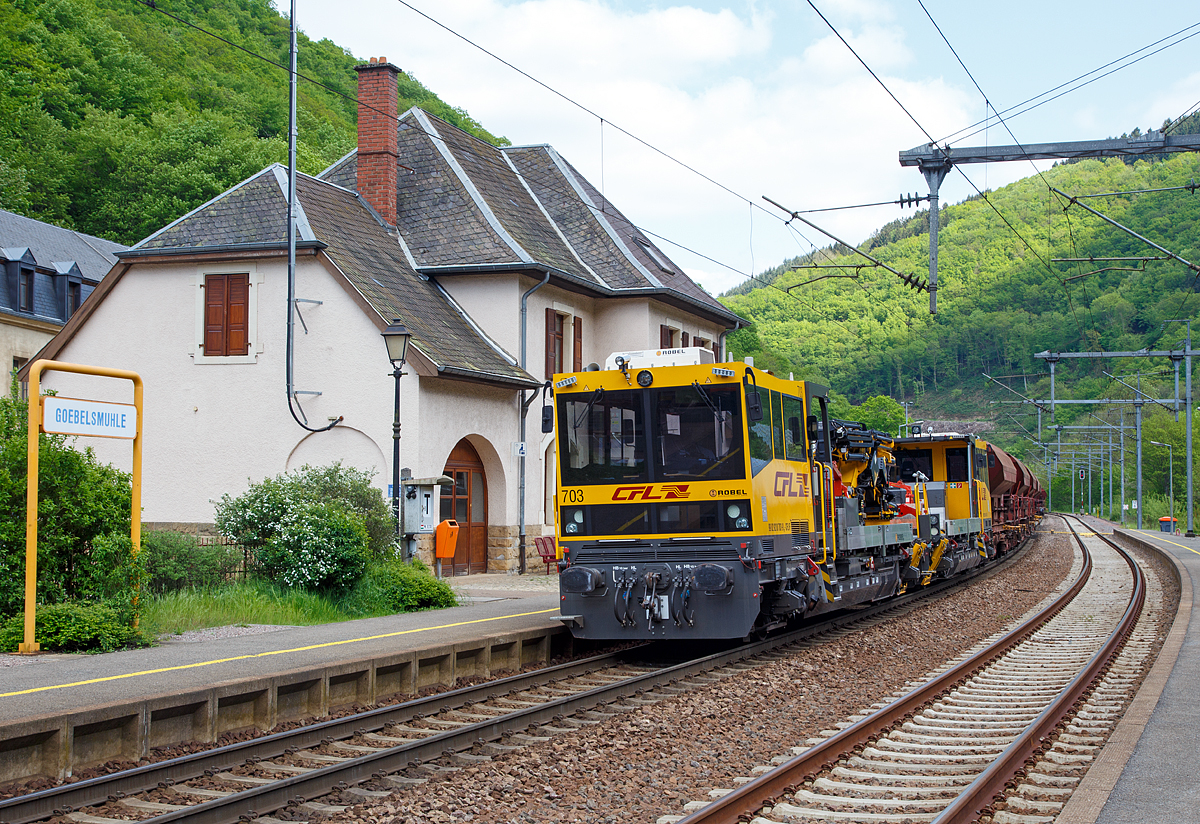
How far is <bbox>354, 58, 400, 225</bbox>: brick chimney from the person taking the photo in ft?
84.3

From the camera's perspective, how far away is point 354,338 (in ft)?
72.3

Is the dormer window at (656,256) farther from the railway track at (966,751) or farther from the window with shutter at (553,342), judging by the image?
the railway track at (966,751)

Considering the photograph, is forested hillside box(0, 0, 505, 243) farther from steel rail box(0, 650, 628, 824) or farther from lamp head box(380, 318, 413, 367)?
steel rail box(0, 650, 628, 824)

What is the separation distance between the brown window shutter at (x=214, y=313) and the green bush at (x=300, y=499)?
228 inches

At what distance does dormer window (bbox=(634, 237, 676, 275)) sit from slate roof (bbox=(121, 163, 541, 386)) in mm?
8785

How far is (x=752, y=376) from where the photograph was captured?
12.8 m

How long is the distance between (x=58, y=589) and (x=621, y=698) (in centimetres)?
602

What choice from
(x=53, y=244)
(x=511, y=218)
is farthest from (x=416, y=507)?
(x=53, y=244)

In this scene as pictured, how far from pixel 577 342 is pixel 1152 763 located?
21.9 m

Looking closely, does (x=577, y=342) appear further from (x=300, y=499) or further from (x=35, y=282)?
(x=35, y=282)

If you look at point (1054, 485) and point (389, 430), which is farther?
point (1054, 485)

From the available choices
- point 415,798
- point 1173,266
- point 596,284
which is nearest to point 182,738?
point 415,798

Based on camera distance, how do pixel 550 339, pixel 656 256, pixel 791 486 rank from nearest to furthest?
pixel 791 486 → pixel 550 339 → pixel 656 256

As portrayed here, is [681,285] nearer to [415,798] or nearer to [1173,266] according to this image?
[1173,266]
